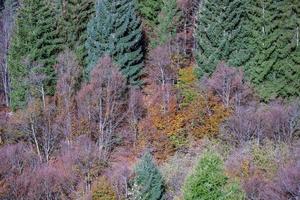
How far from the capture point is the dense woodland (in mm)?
43531

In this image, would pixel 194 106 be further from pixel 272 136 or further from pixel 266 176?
pixel 266 176

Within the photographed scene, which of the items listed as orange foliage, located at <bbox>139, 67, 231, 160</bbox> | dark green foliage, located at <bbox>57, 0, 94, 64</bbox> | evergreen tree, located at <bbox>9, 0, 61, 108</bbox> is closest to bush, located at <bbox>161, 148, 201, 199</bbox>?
orange foliage, located at <bbox>139, 67, 231, 160</bbox>

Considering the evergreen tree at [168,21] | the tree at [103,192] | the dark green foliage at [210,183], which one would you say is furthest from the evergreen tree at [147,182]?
the evergreen tree at [168,21]

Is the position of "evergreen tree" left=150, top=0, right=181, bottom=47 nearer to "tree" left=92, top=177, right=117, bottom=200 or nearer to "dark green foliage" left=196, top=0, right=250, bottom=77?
"dark green foliage" left=196, top=0, right=250, bottom=77

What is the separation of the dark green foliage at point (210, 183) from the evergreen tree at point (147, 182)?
1186 cm

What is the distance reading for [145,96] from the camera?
5291 centimetres

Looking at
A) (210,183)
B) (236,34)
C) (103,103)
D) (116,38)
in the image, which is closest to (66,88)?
(103,103)

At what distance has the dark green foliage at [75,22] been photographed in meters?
56.2

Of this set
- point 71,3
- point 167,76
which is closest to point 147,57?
point 167,76

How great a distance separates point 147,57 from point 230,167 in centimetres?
1819

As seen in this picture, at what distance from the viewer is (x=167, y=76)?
52531 mm

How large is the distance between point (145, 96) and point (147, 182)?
43.3 feet

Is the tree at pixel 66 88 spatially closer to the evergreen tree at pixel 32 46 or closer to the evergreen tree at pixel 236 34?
the evergreen tree at pixel 32 46

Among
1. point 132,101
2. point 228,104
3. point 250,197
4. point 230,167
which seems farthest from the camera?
point 132,101
